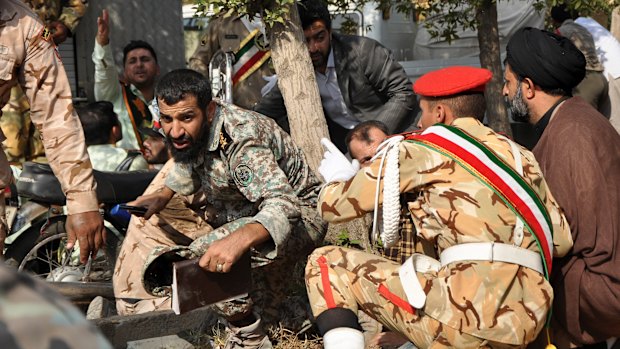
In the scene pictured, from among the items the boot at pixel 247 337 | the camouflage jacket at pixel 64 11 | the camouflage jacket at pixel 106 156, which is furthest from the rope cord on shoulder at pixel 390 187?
the camouflage jacket at pixel 64 11

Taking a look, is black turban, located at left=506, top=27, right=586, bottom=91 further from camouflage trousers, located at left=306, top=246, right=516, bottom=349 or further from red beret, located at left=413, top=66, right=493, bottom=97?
camouflage trousers, located at left=306, top=246, right=516, bottom=349

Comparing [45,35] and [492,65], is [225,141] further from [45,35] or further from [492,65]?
[492,65]

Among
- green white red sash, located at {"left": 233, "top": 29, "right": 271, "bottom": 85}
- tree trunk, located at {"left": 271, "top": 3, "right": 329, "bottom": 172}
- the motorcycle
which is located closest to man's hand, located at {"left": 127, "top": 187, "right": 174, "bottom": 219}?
tree trunk, located at {"left": 271, "top": 3, "right": 329, "bottom": 172}

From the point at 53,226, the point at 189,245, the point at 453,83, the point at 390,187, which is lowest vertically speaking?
the point at 53,226

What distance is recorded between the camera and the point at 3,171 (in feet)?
13.6

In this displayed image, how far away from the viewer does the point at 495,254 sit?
3510mm

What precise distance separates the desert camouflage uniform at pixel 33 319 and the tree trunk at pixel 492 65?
674cm

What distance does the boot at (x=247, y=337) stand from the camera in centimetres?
491

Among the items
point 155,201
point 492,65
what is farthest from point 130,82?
point 155,201

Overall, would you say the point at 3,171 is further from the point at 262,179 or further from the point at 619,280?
the point at 619,280

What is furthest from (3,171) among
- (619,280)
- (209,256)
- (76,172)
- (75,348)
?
(75,348)

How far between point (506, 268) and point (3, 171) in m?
2.17

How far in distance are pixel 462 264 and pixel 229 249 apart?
1.11m

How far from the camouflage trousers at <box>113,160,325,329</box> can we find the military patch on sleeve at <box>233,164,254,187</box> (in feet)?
0.68
